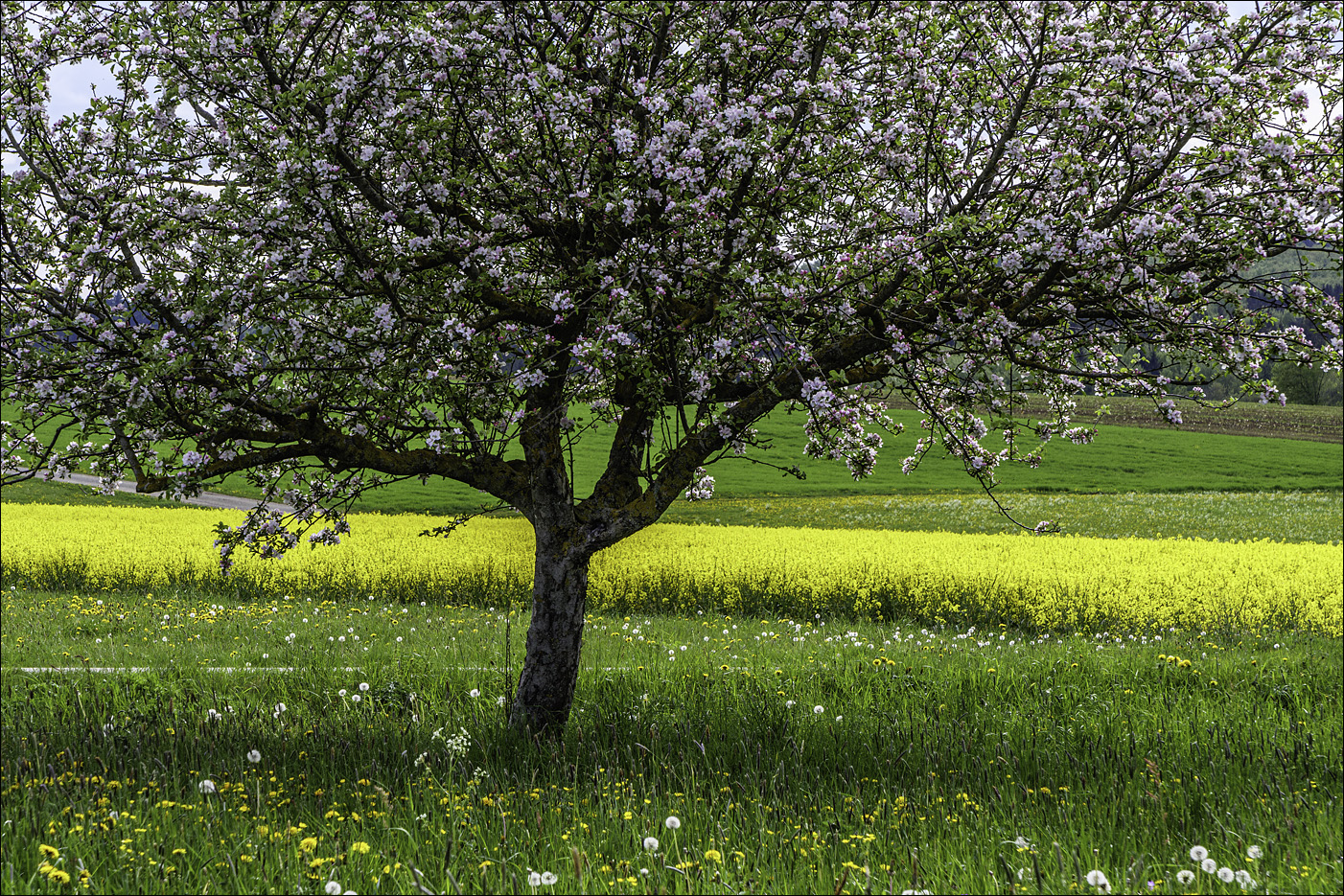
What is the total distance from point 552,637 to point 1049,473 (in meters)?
57.8

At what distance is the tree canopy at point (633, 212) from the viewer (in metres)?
5.59

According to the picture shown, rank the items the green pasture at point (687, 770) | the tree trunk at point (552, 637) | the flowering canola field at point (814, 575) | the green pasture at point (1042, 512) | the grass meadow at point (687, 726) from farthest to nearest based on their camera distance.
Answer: the green pasture at point (1042, 512)
the flowering canola field at point (814, 575)
the tree trunk at point (552, 637)
the grass meadow at point (687, 726)
the green pasture at point (687, 770)

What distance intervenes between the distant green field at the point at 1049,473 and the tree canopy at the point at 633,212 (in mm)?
33511

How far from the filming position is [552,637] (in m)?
7.88

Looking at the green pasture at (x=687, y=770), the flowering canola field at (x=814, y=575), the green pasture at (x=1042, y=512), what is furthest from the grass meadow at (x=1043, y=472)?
the green pasture at (x=687, y=770)

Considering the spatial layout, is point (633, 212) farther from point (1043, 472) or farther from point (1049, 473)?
point (1043, 472)

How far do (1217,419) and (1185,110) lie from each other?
337 ft

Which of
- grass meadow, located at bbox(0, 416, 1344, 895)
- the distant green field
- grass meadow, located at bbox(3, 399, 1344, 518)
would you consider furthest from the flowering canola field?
the distant green field

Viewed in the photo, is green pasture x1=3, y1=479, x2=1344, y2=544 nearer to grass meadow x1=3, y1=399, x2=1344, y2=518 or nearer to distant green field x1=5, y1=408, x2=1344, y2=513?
grass meadow x1=3, y1=399, x2=1344, y2=518

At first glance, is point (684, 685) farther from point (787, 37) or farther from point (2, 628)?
point (2, 628)

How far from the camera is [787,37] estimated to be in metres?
6.16

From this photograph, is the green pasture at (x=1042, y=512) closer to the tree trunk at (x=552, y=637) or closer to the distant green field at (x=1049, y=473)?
the distant green field at (x=1049, y=473)

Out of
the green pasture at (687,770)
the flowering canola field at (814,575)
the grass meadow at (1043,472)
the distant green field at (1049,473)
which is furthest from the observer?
the distant green field at (1049,473)

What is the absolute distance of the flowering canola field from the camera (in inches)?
640
